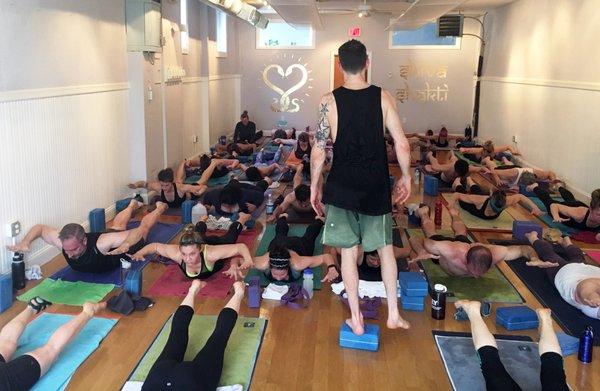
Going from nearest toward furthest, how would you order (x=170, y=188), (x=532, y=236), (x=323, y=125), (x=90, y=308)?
1. (x=323, y=125)
2. (x=90, y=308)
3. (x=532, y=236)
4. (x=170, y=188)

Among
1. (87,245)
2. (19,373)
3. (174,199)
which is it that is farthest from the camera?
(174,199)

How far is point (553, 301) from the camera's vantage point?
5.11 metres

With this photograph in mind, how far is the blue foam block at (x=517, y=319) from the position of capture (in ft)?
15.0

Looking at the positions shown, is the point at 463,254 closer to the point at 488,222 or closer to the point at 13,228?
the point at 488,222

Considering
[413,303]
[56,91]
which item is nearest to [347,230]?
[413,303]

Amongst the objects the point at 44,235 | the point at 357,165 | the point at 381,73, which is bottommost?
the point at 44,235

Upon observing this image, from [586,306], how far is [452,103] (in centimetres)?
1180

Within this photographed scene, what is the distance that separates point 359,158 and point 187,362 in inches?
67.9

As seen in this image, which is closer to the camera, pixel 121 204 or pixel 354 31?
pixel 121 204

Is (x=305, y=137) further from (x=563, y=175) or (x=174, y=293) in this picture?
(x=174, y=293)

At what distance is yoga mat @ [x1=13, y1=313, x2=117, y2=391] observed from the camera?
374 cm

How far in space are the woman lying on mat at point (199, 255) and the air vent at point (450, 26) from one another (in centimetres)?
→ 1150

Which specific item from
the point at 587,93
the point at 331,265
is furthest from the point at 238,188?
the point at 587,93

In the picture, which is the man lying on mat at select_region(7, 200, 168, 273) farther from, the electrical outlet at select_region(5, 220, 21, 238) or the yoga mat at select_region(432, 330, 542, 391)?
the yoga mat at select_region(432, 330, 542, 391)
